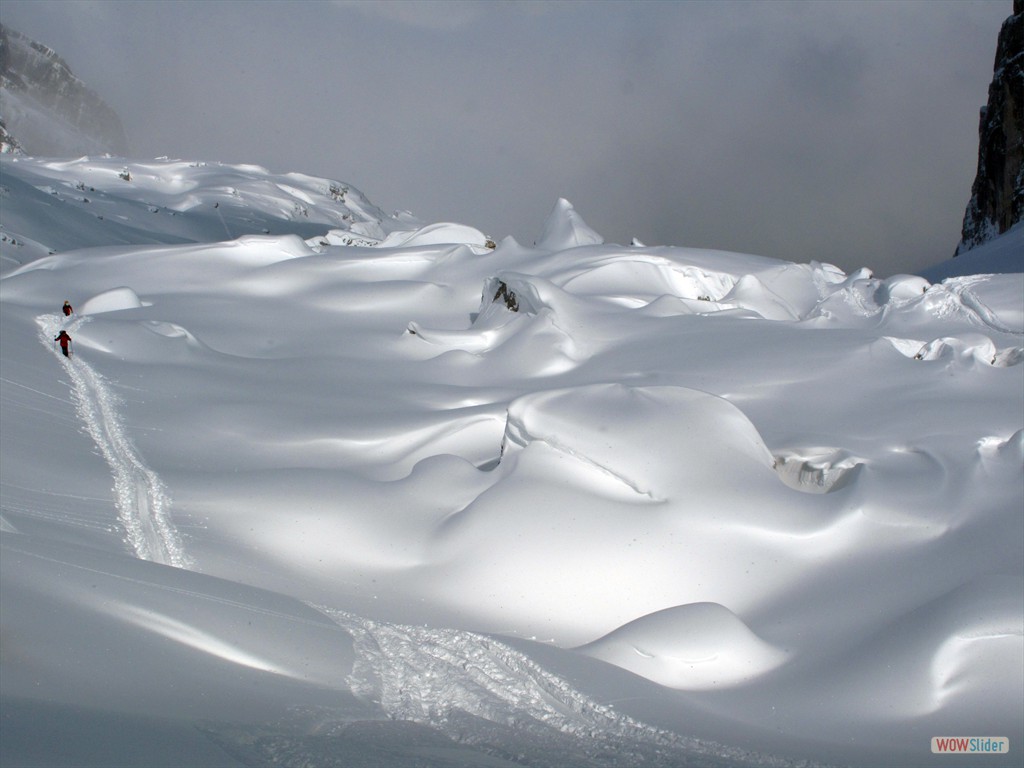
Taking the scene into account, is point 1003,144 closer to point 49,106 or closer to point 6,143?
point 6,143

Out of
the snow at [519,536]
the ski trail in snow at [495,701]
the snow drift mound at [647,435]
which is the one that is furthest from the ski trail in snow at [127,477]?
the snow drift mound at [647,435]

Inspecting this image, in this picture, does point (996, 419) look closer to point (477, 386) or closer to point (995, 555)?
point (995, 555)

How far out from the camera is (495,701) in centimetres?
461

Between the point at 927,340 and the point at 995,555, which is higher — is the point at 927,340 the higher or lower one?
the higher one

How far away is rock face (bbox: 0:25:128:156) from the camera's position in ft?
331

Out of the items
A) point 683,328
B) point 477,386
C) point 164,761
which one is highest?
point 683,328

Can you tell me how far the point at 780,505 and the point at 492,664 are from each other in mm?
2728

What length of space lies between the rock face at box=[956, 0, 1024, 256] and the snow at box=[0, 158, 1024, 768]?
30.3 metres

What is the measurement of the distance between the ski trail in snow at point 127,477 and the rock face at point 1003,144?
37297mm

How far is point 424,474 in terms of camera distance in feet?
24.6

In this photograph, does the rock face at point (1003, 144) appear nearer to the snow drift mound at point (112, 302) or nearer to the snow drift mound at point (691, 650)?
the snow drift mound at point (112, 302)

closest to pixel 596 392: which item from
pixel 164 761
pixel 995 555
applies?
pixel 995 555

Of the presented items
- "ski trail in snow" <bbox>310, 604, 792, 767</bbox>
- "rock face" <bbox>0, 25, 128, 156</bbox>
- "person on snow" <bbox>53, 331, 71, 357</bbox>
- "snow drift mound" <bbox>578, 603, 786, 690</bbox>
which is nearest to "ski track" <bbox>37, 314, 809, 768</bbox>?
"ski trail in snow" <bbox>310, 604, 792, 767</bbox>

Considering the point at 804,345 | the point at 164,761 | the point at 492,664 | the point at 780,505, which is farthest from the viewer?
the point at 804,345
